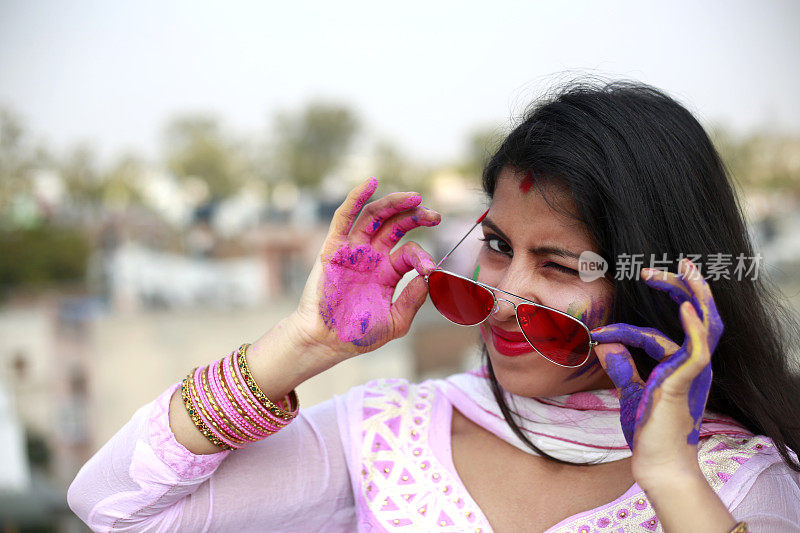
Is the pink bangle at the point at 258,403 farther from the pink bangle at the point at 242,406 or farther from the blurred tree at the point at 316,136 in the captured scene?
the blurred tree at the point at 316,136

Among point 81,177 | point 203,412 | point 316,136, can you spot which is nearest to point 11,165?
point 81,177

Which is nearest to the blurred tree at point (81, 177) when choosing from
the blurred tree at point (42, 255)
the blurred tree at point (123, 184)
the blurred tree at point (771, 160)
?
the blurred tree at point (123, 184)

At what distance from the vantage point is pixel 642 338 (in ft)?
3.48

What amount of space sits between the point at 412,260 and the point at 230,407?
484 mm

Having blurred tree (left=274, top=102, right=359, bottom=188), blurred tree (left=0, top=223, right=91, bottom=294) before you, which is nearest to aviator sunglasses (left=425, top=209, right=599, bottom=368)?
blurred tree (left=0, top=223, right=91, bottom=294)

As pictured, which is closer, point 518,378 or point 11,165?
point 518,378

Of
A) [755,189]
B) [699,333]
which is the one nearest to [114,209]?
[755,189]

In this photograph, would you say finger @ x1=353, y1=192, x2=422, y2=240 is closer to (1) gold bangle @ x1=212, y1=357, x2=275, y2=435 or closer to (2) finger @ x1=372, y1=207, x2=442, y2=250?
(2) finger @ x1=372, y1=207, x2=442, y2=250

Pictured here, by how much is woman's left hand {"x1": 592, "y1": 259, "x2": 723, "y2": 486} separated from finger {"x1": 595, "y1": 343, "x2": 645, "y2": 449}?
0.22 feet

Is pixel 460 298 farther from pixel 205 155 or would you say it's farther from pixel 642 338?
pixel 205 155

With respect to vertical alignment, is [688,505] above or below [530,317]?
below

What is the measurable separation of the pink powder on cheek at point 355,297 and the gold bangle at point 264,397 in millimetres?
167

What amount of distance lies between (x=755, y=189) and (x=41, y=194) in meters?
11.9

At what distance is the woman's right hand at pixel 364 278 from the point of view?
1.34m
